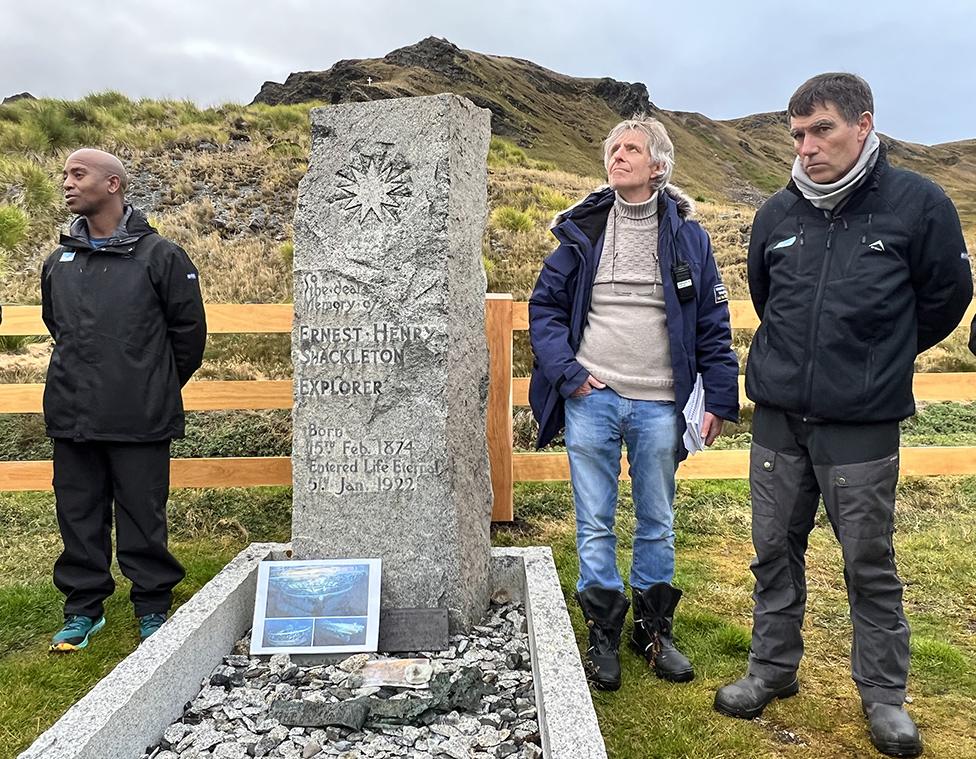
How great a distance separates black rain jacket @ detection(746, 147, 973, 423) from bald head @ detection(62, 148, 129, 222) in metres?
3.13

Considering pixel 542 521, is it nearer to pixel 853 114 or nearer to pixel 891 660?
pixel 891 660

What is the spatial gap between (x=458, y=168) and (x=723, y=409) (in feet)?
5.45

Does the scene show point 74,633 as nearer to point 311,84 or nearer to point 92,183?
point 92,183

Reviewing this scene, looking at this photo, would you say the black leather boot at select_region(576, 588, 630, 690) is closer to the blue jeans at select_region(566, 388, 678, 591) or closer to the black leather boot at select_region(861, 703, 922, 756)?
the blue jeans at select_region(566, 388, 678, 591)

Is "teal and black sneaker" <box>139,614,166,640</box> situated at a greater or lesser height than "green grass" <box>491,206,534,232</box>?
lesser

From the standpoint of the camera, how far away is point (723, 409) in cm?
339

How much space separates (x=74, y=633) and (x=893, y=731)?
3611mm

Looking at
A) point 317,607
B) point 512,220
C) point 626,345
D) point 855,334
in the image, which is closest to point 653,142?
point 626,345

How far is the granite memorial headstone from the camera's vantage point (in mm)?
3715

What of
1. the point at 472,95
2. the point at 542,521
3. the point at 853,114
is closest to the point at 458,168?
the point at 853,114

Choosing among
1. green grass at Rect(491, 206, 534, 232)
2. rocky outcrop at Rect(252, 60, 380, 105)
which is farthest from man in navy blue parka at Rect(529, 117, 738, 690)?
rocky outcrop at Rect(252, 60, 380, 105)

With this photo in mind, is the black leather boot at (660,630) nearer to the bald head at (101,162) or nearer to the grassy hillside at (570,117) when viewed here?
the bald head at (101,162)

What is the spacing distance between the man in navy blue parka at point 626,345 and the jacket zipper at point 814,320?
46 cm

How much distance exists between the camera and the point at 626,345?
3.39 meters
